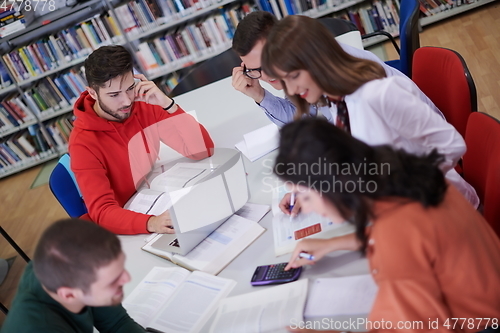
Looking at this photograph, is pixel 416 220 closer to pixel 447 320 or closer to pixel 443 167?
pixel 447 320

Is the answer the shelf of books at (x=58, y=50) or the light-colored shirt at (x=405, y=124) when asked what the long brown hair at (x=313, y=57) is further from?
the shelf of books at (x=58, y=50)

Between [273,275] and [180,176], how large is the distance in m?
0.55

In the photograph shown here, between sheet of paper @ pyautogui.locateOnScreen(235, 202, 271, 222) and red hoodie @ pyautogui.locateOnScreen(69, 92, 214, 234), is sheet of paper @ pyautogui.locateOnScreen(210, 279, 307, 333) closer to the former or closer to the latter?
sheet of paper @ pyautogui.locateOnScreen(235, 202, 271, 222)

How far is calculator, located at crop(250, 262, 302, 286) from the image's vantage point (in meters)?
1.23

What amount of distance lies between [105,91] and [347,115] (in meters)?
0.99

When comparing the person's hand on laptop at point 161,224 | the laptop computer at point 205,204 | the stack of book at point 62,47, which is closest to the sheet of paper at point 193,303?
the laptop computer at point 205,204

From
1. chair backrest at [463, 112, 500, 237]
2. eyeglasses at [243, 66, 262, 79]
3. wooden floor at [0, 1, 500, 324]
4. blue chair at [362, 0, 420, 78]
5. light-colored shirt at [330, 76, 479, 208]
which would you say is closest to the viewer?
chair backrest at [463, 112, 500, 237]

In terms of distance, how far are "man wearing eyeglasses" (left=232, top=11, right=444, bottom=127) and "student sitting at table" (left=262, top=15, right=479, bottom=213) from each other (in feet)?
1.03

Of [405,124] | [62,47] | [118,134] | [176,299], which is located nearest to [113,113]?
[118,134]

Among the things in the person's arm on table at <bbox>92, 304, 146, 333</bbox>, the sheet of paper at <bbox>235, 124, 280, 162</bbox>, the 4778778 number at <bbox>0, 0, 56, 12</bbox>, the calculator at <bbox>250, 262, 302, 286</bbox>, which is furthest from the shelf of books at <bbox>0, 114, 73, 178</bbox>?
the calculator at <bbox>250, 262, 302, 286</bbox>

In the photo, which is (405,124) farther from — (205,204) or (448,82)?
(205,204)

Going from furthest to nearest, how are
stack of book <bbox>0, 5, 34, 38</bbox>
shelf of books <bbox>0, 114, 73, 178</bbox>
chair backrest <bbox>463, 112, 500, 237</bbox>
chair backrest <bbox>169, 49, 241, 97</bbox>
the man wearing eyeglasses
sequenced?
1. shelf of books <bbox>0, 114, 73, 178</bbox>
2. stack of book <bbox>0, 5, 34, 38</bbox>
3. chair backrest <bbox>169, 49, 241, 97</bbox>
4. the man wearing eyeglasses
5. chair backrest <bbox>463, 112, 500, 237</bbox>

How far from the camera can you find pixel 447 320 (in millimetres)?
868

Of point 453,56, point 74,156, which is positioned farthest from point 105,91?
point 453,56
